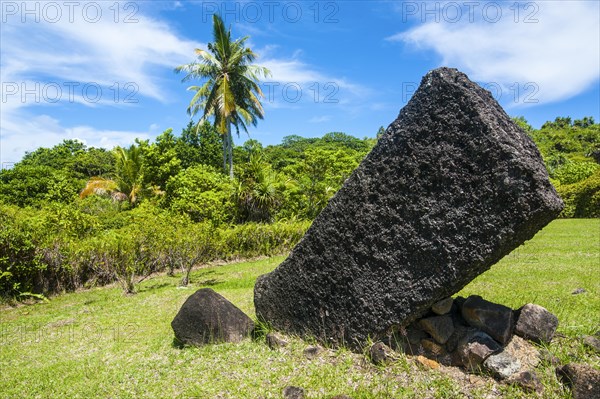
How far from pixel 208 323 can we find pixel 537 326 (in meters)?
4.31

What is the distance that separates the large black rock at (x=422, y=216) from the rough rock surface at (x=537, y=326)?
0.88 metres

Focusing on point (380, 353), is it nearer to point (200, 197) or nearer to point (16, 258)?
point (16, 258)

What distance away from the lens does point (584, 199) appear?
91.3 feet

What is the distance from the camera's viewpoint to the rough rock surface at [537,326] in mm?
5023

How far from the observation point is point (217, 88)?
109ft

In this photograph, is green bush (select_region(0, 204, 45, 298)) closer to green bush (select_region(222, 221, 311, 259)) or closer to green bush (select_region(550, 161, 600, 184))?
green bush (select_region(222, 221, 311, 259))

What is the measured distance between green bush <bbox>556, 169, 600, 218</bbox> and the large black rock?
26.9 m

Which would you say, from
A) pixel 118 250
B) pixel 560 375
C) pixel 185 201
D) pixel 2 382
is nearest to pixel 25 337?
pixel 2 382

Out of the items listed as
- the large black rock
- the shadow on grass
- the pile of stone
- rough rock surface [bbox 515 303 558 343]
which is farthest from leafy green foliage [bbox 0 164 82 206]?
rough rock surface [bbox 515 303 558 343]

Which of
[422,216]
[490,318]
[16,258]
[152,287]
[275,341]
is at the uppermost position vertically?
[422,216]

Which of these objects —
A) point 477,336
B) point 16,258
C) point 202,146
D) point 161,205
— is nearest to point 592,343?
point 477,336

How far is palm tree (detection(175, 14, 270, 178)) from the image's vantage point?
3298cm

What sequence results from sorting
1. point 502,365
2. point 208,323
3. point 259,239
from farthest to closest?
1. point 259,239
2. point 208,323
3. point 502,365

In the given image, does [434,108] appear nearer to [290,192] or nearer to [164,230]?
[164,230]
